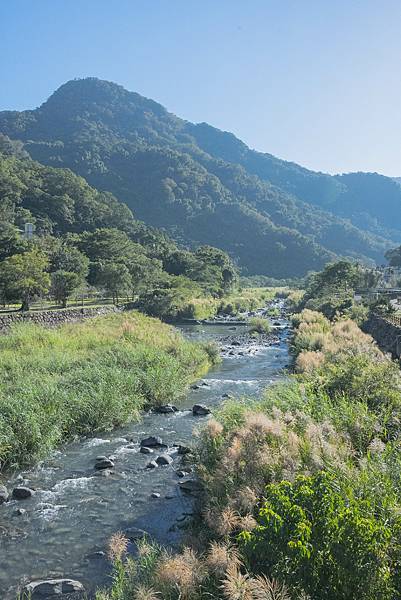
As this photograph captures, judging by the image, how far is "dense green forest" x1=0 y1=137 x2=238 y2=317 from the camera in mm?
41688

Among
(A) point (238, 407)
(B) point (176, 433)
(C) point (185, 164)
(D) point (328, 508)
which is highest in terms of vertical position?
(C) point (185, 164)

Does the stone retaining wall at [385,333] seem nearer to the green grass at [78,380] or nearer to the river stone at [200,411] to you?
the green grass at [78,380]

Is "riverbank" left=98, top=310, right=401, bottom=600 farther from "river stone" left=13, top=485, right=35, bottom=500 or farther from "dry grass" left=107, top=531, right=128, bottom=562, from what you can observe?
"river stone" left=13, top=485, right=35, bottom=500

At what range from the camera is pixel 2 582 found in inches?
308

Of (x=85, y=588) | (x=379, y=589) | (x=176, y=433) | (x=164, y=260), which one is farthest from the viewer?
(x=164, y=260)

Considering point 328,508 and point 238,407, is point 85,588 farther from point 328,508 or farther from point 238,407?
point 238,407

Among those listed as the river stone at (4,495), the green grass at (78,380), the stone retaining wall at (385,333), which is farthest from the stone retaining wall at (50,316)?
the stone retaining wall at (385,333)

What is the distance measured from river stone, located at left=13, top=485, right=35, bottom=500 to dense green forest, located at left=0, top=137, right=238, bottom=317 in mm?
26976

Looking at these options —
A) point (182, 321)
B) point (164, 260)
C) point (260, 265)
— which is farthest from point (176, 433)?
point (260, 265)

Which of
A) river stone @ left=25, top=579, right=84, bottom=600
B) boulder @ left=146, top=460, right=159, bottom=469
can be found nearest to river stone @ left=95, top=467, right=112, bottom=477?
boulder @ left=146, top=460, right=159, bottom=469

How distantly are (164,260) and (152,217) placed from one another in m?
67.9

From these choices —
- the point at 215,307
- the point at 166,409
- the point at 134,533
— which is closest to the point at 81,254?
the point at 215,307

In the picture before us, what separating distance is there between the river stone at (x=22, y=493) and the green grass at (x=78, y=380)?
4.93ft

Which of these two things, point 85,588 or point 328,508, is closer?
point 328,508
